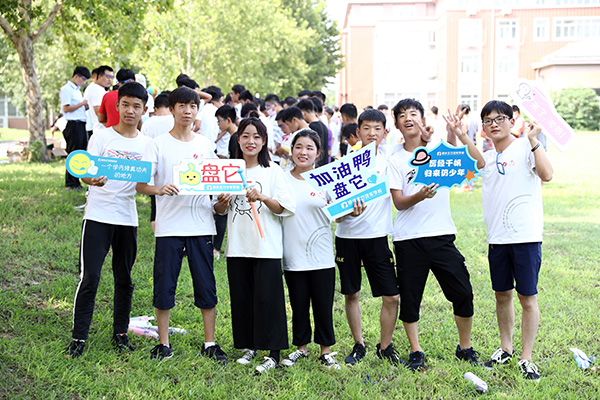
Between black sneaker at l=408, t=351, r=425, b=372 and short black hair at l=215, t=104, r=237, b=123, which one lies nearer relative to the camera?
black sneaker at l=408, t=351, r=425, b=372

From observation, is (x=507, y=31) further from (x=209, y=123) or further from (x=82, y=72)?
(x=209, y=123)

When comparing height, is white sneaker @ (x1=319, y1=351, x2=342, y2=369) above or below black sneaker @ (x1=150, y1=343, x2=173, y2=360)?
below

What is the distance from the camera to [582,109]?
3170cm

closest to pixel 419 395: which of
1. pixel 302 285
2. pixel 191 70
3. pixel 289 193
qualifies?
pixel 302 285

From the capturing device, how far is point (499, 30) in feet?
144

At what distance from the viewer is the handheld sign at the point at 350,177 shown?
13.6ft

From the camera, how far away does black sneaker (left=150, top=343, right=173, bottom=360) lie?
428 cm

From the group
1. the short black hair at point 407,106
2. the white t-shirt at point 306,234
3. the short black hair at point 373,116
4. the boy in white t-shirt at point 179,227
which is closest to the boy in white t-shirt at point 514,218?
the short black hair at point 407,106

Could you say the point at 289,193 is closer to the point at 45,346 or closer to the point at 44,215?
the point at 45,346

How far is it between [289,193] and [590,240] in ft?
20.0

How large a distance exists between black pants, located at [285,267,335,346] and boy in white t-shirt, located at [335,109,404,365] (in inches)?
5.5

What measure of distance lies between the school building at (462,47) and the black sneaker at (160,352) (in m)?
40.9

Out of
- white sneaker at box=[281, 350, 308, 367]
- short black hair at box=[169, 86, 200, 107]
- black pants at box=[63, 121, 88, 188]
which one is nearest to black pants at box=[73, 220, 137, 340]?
short black hair at box=[169, 86, 200, 107]

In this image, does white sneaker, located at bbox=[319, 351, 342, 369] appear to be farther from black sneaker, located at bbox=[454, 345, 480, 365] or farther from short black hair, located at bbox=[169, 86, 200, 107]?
short black hair, located at bbox=[169, 86, 200, 107]
